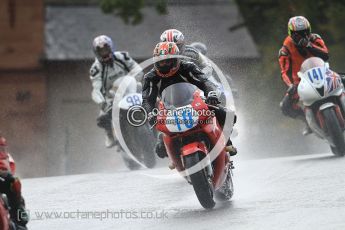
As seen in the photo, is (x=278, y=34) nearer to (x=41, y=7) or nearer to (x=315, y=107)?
(x=41, y=7)

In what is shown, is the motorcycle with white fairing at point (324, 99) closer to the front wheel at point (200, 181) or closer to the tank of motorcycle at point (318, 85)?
the tank of motorcycle at point (318, 85)

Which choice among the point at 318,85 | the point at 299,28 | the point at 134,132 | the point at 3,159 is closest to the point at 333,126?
the point at 318,85

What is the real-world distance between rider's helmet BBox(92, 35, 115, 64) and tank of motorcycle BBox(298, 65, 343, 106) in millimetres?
3964

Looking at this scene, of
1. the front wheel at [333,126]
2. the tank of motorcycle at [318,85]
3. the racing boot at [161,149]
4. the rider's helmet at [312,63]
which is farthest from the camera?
the rider's helmet at [312,63]

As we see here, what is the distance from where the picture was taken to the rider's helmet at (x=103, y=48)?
1808 centimetres

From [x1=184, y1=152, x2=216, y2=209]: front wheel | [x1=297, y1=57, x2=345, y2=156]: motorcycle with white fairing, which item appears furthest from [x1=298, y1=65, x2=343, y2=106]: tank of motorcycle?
[x1=184, y1=152, x2=216, y2=209]: front wheel

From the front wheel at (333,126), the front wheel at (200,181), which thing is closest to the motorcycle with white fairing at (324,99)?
the front wheel at (333,126)

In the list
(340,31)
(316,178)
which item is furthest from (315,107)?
(340,31)

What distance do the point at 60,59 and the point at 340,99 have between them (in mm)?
20040

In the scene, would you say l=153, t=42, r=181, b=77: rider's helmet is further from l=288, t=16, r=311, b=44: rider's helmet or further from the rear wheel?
l=288, t=16, r=311, b=44: rider's helmet

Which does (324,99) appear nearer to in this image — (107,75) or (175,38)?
(175,38)

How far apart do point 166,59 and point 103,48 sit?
6808mm

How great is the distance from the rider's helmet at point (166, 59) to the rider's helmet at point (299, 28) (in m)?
4.56

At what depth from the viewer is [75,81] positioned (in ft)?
115
